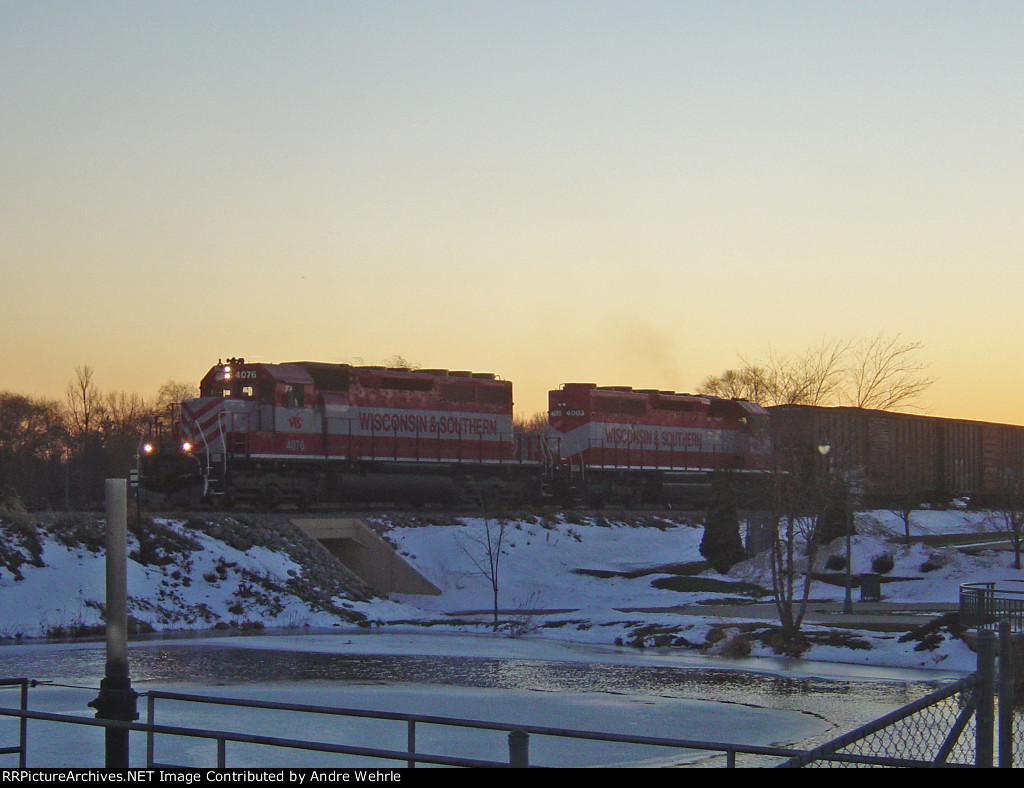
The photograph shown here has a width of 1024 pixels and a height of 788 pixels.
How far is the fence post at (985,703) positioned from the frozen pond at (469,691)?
629 cm

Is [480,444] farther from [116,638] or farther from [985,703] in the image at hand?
[985,703]

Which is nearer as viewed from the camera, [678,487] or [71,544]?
[71,544]

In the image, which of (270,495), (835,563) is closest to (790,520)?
(835,563)

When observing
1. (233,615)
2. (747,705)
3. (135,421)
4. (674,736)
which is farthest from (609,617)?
(135,421)

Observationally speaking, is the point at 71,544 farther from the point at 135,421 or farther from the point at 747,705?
the point at 135,421

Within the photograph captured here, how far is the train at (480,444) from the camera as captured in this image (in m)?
34.1

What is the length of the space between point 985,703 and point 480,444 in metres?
35.2

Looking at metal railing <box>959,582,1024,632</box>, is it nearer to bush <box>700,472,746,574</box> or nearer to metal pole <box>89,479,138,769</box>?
metal pole <box>89,479,138,769</box>

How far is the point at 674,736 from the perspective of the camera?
12.7m

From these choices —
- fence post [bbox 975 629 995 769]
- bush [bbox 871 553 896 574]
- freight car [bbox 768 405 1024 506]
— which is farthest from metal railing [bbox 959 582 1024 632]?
bush [bbox 871 553 896 574]

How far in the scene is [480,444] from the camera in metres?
40.6

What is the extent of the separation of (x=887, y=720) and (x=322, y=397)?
31880 millimetres

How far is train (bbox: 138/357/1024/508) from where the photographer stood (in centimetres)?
3406

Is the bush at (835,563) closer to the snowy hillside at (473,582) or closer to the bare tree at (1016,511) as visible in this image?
the snowy hillside at (473,582)
